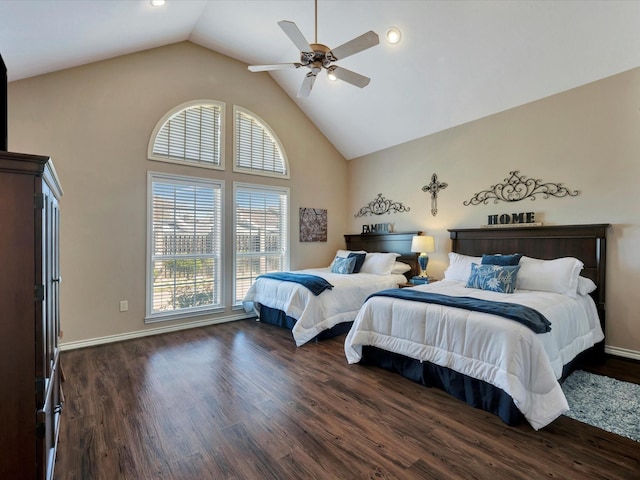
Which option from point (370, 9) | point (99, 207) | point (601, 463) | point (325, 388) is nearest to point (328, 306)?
point (325, 388)

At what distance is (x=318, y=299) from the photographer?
3887mm

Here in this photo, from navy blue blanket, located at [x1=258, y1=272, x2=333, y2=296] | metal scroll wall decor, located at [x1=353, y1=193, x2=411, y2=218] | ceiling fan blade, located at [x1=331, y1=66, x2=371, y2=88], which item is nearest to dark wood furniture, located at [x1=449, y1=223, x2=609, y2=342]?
metal scroll wall decor, located at [x1=353, y1=193, x2=411, y2=218]

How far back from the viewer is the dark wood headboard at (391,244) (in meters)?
5.14

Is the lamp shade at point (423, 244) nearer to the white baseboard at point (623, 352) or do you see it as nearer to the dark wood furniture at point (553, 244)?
the dark wood furniture at point (553, 244)

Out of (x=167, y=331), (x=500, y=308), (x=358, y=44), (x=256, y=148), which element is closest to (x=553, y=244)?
(x=500, y=308)

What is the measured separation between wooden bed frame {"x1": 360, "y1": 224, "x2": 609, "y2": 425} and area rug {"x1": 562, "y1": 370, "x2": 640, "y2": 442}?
137mm

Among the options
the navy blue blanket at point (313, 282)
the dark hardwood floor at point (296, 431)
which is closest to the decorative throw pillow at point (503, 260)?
the dark hardwood floor at point (296, 431)

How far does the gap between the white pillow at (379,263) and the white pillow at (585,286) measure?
2.28 metres

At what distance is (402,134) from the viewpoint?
5.21 metres

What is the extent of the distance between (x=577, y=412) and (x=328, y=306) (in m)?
2.47

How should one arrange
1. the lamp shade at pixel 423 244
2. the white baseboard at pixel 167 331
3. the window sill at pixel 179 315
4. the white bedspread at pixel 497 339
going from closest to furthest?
the white bedspread at pixel 497 339 → the white baseboard at pixel 167 331 → the window sill at pixel 179 315 → the lamp shade at pixel 423 244

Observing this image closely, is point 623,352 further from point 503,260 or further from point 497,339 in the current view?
point 497,339

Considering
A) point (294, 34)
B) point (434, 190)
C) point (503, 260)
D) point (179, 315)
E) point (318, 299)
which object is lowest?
point (179, 315)

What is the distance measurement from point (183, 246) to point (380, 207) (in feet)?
11.2
